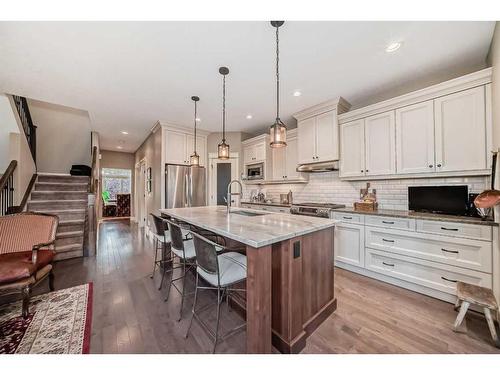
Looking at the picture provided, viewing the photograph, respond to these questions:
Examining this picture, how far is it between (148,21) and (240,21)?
0.81m

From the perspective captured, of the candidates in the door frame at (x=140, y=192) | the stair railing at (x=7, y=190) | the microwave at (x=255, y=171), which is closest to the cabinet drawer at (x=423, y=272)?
the microwave at (x=255, y=171)

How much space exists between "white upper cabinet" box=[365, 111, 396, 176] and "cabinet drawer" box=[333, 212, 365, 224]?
27.7 inches

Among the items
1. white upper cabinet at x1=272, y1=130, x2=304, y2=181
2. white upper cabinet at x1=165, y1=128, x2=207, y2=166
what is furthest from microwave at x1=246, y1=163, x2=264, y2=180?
white upper cabinet at x1=165, y1=128, x2=207, y2=166

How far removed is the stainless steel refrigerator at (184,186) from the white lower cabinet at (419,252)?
3.38 metres

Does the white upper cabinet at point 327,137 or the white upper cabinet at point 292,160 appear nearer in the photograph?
the white upper cabinet at point 327,137

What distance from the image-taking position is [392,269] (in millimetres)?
2457

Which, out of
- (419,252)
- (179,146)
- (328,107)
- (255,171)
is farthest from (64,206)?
(419,252)

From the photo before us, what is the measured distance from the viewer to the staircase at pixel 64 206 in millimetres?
3527

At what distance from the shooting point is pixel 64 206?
3977 millimetres

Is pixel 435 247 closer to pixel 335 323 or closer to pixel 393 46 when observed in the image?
pixel 335 323

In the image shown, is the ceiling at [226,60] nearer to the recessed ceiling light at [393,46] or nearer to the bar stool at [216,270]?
the recessed ceiling light at [393,46]

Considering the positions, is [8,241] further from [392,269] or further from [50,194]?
[392,269]

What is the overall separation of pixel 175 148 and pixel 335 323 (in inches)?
172

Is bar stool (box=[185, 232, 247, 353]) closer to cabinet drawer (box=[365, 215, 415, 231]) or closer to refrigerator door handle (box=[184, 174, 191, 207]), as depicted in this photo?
cabinet drawer (box=[365, 215, 415, 231])
